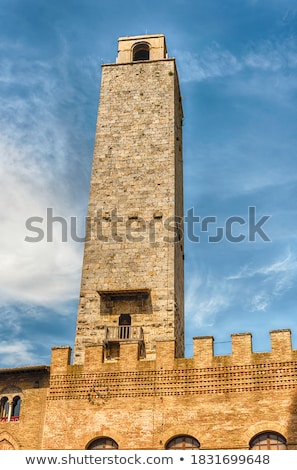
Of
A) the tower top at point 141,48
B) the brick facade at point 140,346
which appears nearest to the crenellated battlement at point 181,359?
the brick facade at point 140,346

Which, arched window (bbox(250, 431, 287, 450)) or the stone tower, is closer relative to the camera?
arched window (bbox(250, 431, 287, 450))

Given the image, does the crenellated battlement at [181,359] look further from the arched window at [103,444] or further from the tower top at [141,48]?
the tower top at [141,48]

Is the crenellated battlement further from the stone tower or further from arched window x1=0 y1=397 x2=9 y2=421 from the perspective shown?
arched window x1=0 y1=397 x2=9 y2=421

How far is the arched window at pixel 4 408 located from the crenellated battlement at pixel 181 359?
7.44 feet

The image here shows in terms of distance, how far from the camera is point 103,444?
20406 millimetres

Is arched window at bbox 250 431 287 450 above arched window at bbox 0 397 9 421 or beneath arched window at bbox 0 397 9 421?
beneath

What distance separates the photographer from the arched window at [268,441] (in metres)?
18.7

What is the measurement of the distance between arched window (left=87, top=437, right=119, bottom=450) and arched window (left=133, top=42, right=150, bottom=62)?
71.9 feet

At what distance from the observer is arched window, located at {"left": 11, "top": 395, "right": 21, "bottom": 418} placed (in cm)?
2219

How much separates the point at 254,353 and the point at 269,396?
61.7 inches

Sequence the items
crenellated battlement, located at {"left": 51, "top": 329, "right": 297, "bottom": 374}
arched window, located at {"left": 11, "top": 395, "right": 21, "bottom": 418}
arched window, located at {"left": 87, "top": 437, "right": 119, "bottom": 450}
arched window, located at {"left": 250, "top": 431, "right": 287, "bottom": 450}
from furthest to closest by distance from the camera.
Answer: arched window, located at {"left": 11, "top": 395, "right": 21, "bottom": 418}, arched window, located at {"left": 87, "top": 437, "right": 119, "bottom": 450}, crenellated battlement, located at {"left": 51, "top": 329, "right": 297, "bottom": 374}, arched window, located at {"left": 250, "top": 431, "right": 287, "bottom": 450}

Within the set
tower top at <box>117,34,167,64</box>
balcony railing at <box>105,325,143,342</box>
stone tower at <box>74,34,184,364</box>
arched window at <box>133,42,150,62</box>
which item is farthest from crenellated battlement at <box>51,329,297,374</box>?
arched window at <box>133,42,150,62</box>

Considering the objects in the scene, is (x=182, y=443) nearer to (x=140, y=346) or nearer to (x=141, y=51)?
(x=140, y=346)

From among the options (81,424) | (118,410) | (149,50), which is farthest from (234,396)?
(149,50)
